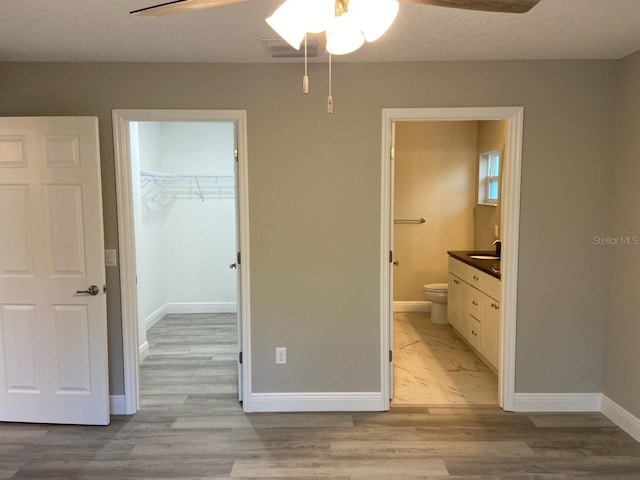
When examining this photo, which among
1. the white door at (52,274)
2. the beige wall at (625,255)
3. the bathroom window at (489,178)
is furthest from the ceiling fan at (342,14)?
the bathroom window at (489,178)

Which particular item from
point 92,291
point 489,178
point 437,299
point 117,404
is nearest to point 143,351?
point 117,404

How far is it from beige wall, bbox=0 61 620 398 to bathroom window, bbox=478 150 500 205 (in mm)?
2141

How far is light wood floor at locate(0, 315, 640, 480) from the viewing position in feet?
8.17

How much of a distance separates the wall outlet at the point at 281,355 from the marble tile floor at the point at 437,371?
86 cm

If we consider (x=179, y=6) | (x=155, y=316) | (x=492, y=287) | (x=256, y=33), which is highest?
(x=256, y=33)

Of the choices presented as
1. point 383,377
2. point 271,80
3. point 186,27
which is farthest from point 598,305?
point 186,27

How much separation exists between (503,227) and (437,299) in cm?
231

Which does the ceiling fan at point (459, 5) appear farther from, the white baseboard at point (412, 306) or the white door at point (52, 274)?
the white baseboard at point (412, 306)

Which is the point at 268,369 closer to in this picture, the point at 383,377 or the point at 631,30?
the point at 383,377

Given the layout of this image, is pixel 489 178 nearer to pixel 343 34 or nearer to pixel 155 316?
pixel 155 316

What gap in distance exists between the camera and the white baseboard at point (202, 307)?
5.82 meters

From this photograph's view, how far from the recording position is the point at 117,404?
3176 millimetres

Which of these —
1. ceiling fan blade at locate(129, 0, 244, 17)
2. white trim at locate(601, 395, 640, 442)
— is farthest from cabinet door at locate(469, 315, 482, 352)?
ceiling fan blade at locate(129, 0, 244, 17)
